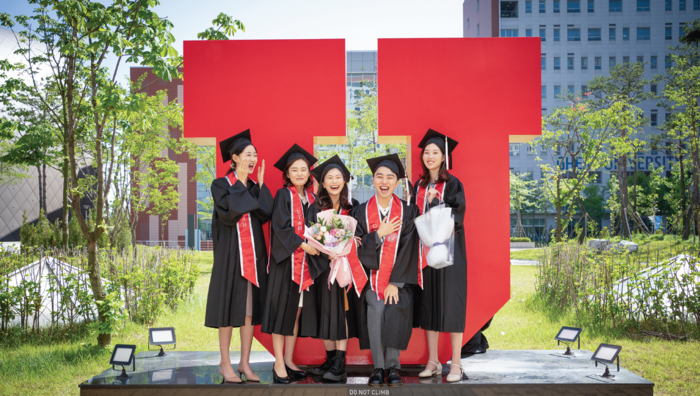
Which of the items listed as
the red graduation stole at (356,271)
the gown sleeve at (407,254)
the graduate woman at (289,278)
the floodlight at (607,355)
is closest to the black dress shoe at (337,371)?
the graduate woman at (289,278)

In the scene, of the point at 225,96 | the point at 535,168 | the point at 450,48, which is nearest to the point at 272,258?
the point at 225,96

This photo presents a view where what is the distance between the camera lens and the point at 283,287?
12.8 feet

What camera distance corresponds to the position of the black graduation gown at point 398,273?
3725mm

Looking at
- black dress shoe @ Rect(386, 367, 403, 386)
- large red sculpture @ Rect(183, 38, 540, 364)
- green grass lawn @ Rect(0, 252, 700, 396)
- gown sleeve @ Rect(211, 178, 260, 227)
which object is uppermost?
large red sculpture @ Rect(183, 38, 540, 364)

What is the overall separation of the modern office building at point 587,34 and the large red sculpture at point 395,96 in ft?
123

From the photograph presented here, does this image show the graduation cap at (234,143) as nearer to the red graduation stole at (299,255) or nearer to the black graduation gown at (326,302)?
the red graduation stole at (299,255)

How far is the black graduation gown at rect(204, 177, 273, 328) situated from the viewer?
3793mm

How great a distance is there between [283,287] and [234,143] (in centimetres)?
144

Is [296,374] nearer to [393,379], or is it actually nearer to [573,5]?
[393,379]

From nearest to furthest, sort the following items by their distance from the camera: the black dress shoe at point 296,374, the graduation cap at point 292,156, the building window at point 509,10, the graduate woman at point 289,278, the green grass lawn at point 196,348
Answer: the graduate woman at point 289,278
the black dress shoe at point 296,374
the graduation cap at point 292,156
the green grass lawn at point 196,348
the building window at point 509,10

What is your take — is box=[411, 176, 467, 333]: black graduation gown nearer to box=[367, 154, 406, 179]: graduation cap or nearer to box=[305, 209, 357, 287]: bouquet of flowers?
box=[367, 154, 406, 179]: graduation cap

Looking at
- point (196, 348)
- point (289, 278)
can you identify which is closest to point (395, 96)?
point (289, 278)

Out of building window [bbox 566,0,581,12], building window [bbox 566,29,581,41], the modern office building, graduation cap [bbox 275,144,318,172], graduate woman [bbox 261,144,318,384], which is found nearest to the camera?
graduate woman [bbox 261,144,318,384]

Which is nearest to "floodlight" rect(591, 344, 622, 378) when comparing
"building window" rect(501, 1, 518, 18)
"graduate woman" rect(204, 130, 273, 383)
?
"graduate woman" rect(204, 130, 273, 383)
